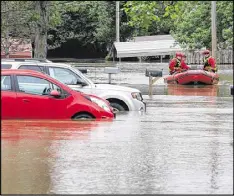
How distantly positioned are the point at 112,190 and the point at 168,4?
267cm

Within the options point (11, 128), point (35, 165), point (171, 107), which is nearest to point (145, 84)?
point (171, 107)

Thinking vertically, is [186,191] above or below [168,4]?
below

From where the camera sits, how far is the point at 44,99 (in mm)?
14125

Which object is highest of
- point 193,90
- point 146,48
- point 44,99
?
point 44,99

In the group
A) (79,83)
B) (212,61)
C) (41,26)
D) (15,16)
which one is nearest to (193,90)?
(212,61)

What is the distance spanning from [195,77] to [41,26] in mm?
15257

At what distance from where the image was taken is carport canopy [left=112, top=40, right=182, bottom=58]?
175ft

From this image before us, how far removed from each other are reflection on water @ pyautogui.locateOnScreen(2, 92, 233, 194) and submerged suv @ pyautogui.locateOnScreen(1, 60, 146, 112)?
3.34 metres

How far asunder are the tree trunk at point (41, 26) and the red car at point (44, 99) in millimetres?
1151

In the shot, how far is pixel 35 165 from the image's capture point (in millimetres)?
8883

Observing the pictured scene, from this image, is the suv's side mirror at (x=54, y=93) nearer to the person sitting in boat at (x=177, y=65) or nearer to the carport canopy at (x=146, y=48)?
the person sitting in boat at (x=177, y=65)

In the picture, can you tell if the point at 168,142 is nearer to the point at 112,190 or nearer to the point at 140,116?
the point at 112,190

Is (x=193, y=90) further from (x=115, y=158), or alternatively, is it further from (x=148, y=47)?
(x=148, y=47)

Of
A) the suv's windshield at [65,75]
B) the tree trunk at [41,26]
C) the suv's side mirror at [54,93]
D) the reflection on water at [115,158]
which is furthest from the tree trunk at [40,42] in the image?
the reflection on water at [115,158]
